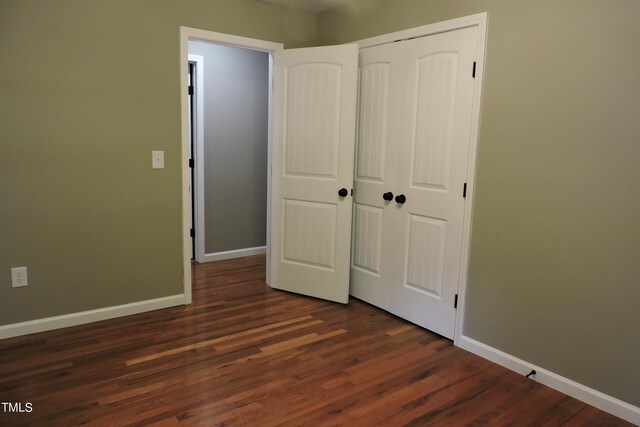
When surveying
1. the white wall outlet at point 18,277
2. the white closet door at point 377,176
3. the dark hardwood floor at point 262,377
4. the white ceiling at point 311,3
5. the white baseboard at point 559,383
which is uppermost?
the white ceiling at point 311,3

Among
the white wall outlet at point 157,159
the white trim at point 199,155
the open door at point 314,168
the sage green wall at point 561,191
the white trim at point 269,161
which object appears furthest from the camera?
the white trim at point 199,155

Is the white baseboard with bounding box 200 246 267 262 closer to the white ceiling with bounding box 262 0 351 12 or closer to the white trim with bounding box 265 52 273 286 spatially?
the white trim with bounding box 265 52 273 286

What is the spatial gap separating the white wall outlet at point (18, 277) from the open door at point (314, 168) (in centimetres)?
185

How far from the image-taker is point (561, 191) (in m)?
2.40

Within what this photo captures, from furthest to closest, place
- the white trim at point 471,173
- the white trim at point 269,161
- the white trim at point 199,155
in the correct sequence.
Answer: the white trim at point 199,155 < the white trim at point 269,161 < the white trim at point 471,173

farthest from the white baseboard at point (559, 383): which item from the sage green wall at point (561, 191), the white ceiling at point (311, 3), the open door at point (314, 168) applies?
the white ceiling at point (311, 3)

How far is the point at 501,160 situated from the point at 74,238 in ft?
9.18

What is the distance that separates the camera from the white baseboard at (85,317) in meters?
2.92

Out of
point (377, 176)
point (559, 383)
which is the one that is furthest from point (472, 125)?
point (559, 383)

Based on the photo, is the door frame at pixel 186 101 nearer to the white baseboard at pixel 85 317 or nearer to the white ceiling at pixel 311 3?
the white baseboard at pixel 85 317

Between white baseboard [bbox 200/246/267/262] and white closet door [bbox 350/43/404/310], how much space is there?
5.79 feet

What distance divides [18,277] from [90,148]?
3.10 feet

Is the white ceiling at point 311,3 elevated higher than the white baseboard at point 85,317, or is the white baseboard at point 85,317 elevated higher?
the white ceiling at point 311,3

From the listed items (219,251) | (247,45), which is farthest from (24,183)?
(219,251)
